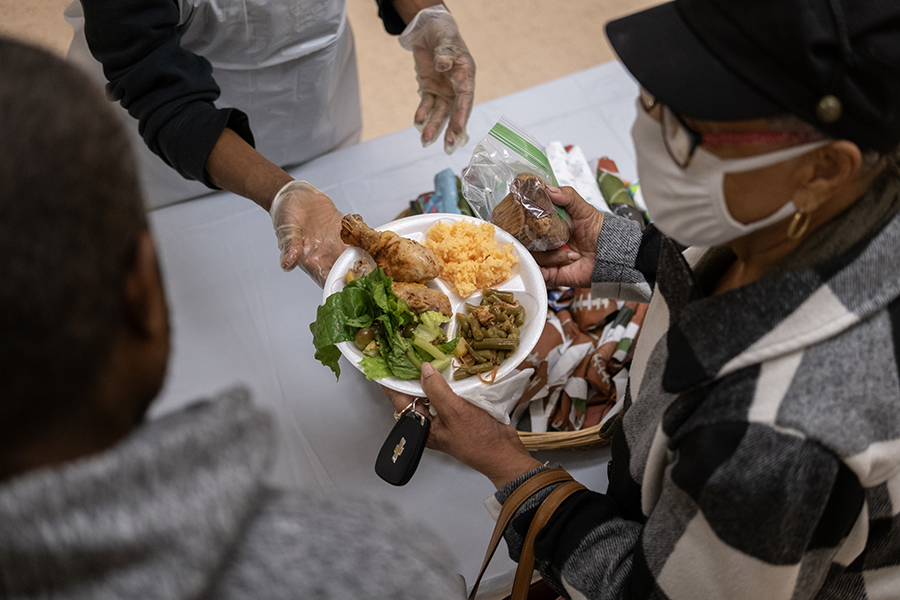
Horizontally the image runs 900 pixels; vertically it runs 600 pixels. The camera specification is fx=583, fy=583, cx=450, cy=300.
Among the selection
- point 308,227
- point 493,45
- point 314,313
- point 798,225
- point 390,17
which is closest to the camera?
point 798,225

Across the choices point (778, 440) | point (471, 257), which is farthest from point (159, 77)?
point (778, 440)

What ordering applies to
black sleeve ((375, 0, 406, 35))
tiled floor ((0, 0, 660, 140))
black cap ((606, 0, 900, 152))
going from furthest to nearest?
tiled floor ((0, 0, 660, 140)), black sleeve ((375, 0, 406, 35)), black cap ((606, 0, 900, 152))

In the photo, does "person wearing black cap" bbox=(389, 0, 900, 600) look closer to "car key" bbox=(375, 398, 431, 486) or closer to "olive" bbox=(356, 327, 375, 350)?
"car key" bbox=(375, 398, 431, 486)

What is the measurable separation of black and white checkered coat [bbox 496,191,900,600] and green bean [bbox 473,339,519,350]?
0.45 metres

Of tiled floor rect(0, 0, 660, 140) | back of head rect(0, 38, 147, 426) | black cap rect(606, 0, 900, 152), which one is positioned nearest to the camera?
back of head rect(0, 38, 147, 426)

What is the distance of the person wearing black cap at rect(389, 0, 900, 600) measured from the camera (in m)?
0.66

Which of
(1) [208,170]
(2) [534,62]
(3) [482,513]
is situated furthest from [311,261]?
(2) [534,62]

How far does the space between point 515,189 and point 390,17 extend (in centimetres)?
78

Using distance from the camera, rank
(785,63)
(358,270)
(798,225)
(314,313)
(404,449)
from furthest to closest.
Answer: (314,313), (358,270), (404,449), (798,225), (785,63)

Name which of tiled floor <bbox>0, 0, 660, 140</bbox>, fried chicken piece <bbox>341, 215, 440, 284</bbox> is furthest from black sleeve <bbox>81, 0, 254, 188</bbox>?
tiled floor <bbox>0, 0, 660, 140</bbox>

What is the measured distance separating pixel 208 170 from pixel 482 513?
1169mm

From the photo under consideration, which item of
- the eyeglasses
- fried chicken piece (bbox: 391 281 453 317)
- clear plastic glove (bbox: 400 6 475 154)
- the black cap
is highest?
the black cap

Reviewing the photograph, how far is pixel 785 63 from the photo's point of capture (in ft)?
2.13

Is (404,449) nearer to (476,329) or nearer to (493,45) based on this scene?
(476,329)
